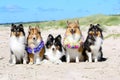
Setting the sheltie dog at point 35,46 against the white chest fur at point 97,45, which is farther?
the white chest fur at point 97,45

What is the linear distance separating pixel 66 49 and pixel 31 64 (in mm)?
1320

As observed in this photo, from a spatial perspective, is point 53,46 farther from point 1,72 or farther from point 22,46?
point 1,72

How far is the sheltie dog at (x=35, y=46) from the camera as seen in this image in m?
13.3

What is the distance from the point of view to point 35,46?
13.3 m

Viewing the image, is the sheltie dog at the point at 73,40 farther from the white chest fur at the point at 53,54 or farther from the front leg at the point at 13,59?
the front leg at the point at 13,59

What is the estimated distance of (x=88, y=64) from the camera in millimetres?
13258

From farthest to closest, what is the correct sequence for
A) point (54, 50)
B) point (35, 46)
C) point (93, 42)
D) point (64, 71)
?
point (93, 42) < point (54, 50) < point (35, 46) < point (64, 71)

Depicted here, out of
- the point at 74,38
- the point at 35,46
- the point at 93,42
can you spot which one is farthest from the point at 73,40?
the point at 35,46

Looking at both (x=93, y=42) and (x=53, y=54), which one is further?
(x=93, y=42)

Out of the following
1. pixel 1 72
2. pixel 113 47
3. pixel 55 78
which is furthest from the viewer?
pixel 113 47

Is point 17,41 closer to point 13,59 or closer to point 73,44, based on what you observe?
point 13,59

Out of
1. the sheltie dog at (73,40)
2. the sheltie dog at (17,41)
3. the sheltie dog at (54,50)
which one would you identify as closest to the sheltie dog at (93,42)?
the sheltie dog at (73,40)

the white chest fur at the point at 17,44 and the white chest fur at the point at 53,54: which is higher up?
the white chest fur at the point at 17,44

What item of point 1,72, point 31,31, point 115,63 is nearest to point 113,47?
point 115,63
